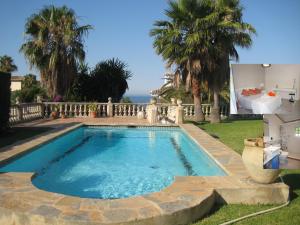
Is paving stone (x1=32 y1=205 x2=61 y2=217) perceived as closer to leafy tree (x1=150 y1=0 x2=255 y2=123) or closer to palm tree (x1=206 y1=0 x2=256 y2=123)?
leafy tree (x1=150 y1=0 x2=255 y2=123)

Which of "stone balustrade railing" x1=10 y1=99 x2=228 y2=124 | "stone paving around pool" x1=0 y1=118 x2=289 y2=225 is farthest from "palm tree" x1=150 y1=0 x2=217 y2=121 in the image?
"stone paving around pool" x1=0 y1=118 x2=289 y2=225

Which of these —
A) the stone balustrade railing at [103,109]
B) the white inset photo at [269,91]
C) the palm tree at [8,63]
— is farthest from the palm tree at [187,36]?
the palm tree at [8,63]

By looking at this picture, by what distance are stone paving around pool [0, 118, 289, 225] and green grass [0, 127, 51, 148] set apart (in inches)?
195

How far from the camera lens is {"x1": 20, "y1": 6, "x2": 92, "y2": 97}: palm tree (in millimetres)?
21703

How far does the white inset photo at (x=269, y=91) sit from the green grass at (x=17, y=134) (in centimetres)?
805

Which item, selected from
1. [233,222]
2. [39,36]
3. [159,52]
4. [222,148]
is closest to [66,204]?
[233,222]

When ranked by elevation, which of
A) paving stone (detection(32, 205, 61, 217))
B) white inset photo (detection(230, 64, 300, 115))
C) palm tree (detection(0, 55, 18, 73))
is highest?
palm tree (detection(0, 55, 18, 73))

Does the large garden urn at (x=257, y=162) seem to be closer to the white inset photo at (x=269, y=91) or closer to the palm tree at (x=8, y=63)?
the white inset photo at (x=269, y=91)

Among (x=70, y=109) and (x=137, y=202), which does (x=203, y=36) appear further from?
(x=137, y=202)

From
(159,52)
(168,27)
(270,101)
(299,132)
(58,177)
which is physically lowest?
(58,177)

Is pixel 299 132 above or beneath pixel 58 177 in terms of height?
above

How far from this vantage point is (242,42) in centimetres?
1950

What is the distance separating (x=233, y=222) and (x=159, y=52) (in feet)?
51.5

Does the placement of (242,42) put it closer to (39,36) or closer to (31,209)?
(39,36)
